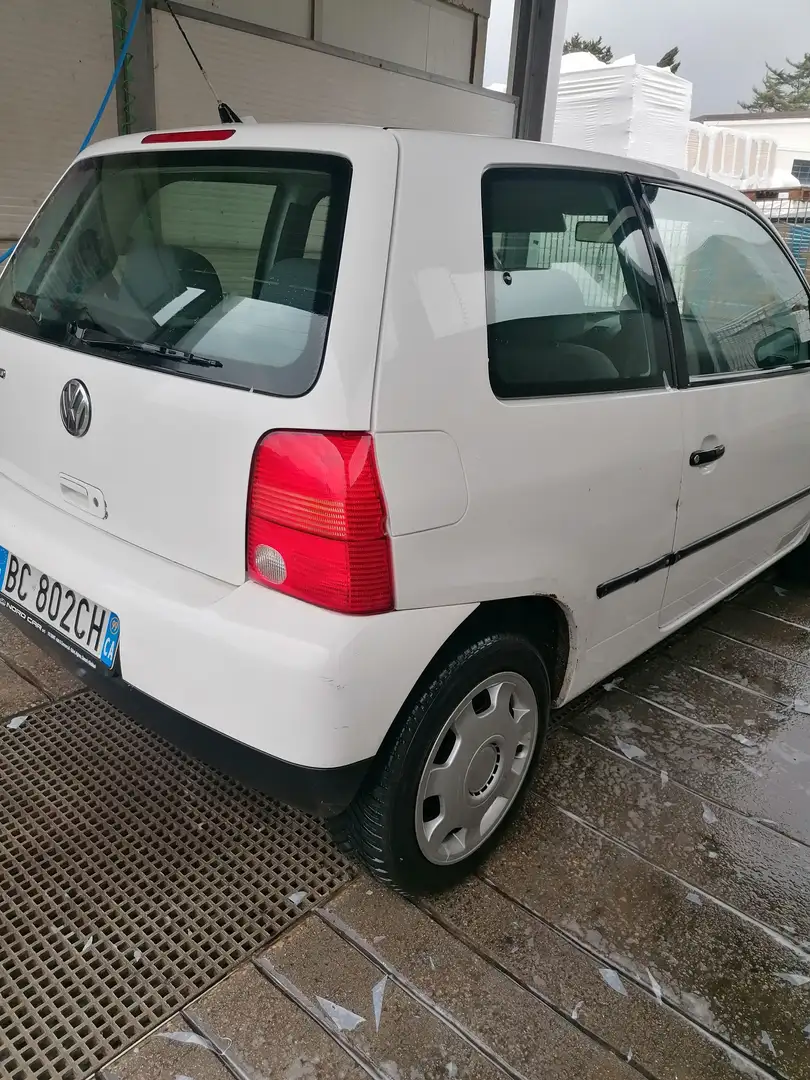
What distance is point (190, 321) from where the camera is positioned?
71.9 inches

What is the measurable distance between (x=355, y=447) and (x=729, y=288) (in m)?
1.87

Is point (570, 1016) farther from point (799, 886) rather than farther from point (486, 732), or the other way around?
point (799, 886)

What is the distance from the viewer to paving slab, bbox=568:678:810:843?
2.62 metres

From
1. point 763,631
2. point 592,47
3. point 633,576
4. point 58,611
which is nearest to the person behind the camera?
point 58,611

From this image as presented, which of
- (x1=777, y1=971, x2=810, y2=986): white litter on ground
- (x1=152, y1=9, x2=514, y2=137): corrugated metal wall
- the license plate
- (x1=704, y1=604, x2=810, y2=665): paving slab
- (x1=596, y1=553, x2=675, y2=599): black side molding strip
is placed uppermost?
(x1=152, y1=9, x2=514, y2=137): corrugated metal wall

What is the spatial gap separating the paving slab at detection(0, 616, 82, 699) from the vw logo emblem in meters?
1.14

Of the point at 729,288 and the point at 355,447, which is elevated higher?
the point at 729,288

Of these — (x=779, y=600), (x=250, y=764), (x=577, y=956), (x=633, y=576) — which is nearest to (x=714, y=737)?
(x=633, y=576)

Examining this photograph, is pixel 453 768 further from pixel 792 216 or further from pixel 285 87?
pixel 792 216

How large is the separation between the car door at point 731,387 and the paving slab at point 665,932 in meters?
0.81

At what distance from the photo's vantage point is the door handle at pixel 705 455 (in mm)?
2494

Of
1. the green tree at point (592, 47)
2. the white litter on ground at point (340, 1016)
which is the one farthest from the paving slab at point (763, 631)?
the green tree at point (592, 47)

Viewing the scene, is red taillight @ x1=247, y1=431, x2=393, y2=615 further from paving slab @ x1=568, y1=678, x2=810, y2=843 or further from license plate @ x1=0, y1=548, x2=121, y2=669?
paving slab @ x1=568, y1=678, x2=810, y2=843

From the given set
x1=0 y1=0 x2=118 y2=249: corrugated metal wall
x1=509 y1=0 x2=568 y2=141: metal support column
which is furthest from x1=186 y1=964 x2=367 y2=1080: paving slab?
x1=509 y1=0 x2=568 y2=141: metal support column
